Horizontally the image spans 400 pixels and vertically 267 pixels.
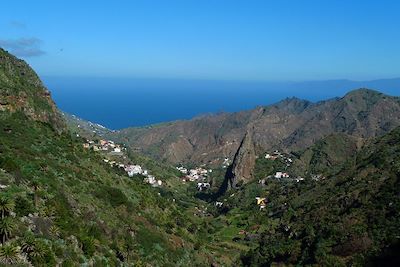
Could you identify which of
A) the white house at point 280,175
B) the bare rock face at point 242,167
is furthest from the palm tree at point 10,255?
the bare rock face at point 242,167

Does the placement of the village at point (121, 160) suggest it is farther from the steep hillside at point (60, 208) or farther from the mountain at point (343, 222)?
the steep hillside at point (60, 208)

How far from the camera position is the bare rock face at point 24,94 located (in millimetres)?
57469

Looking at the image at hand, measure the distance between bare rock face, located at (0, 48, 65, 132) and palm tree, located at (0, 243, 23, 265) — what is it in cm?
3514

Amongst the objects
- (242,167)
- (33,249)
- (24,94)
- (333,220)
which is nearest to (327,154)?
(242,167)

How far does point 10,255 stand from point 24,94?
4392cm

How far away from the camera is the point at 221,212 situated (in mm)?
131625

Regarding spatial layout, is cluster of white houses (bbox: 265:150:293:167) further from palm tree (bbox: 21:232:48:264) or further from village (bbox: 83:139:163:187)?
palm tree (bbox: 21:232:48:264)

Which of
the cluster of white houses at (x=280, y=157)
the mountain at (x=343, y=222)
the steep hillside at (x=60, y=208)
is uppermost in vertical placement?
the steep hillside at (x=60, y=208)

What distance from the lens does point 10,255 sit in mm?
22203

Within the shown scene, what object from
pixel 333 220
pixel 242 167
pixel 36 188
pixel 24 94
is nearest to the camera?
pixel 36 188

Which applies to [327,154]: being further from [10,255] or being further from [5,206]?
[10,255]

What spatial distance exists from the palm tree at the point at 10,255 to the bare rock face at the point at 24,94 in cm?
3514

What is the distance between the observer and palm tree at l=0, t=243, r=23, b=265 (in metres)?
22.0

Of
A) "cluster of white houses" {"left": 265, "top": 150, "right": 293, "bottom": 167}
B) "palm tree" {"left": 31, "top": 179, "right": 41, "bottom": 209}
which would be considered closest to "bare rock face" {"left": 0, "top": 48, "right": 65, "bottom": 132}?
"palm tree" {"left": 31, "top": 179, "right": 41, "bottom": 209}
